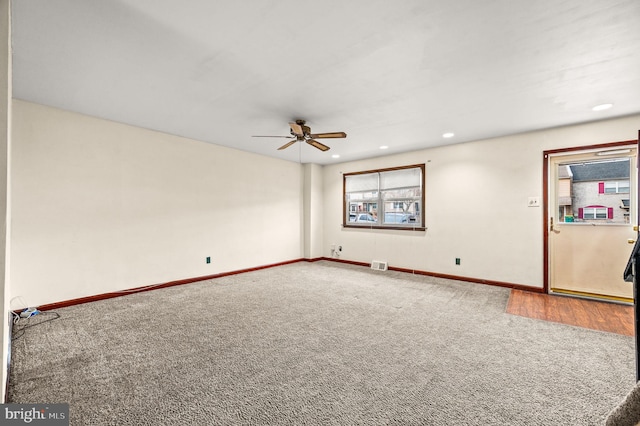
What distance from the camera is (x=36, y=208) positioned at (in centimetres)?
322

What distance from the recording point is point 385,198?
5977mm

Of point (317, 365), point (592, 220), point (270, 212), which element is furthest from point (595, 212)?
point (270, 212)

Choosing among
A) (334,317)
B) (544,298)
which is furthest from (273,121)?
(544,298)

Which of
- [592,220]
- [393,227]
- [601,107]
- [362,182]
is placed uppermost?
[601,107]

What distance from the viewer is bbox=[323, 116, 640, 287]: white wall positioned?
4094mm

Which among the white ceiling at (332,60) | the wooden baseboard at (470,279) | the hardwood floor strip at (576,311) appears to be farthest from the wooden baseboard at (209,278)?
the white ceiling at (332,60)

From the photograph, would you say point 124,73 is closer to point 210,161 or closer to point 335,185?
point 210,161

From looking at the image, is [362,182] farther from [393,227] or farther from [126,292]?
[126,292]

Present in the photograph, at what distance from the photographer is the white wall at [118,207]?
3201 mm

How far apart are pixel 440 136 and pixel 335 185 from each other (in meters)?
2.85

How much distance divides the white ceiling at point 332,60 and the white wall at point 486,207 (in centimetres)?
51

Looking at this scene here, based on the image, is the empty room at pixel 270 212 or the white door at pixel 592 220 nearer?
the empty room at pixel 270 212

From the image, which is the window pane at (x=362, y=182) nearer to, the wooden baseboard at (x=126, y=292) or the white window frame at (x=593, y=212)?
the wooden baseboard at (x=126, y=292)

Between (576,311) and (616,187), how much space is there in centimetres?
181
